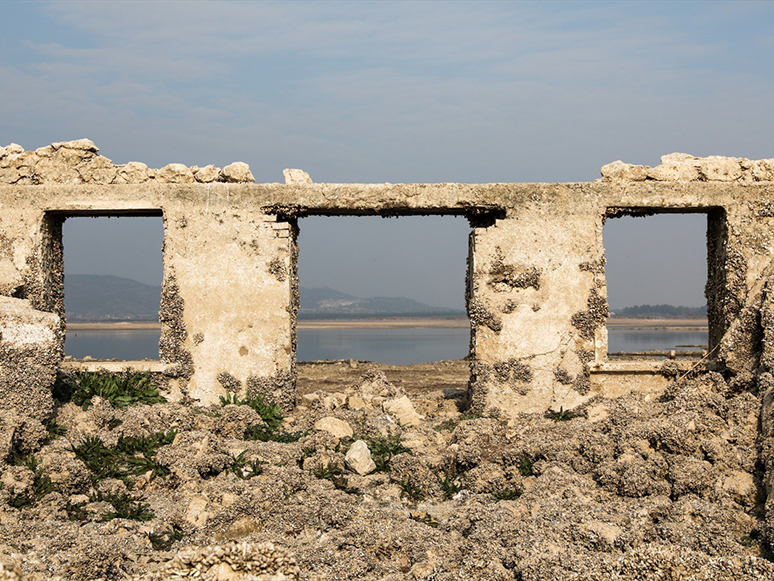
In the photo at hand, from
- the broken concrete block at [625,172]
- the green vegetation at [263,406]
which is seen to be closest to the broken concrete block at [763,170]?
the broken concrete block at [625,172]

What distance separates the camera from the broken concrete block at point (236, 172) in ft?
26.6

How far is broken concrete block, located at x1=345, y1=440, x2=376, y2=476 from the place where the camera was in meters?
6.39

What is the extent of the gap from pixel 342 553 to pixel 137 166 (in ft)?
17.5

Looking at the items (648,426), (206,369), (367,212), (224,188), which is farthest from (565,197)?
(206,369)

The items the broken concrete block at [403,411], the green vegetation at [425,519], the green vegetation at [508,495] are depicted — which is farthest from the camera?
the broken concrete block at [403,411]

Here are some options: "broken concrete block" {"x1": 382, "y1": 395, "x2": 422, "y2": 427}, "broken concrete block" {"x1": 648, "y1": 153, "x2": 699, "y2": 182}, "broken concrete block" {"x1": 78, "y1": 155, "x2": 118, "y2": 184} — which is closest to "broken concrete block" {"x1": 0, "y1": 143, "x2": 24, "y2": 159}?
"broken concrete block" {"x1": 78, "y1": 155, "x2": 118, "y2": 184}

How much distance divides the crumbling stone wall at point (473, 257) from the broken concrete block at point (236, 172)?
0.35ft

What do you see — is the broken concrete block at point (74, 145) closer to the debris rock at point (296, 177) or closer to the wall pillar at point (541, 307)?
the debris rock at point (296, 177)

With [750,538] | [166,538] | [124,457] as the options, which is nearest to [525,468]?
[750,538]

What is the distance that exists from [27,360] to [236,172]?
308 cm

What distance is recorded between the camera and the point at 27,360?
20.7 ft

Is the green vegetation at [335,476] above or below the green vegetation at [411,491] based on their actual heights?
above

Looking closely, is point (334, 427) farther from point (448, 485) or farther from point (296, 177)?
point (296, 177)

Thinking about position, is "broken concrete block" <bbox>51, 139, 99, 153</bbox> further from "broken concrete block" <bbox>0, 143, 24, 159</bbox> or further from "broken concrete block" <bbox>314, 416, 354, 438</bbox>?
"broken concrete block" <bbox>314, 416, 354, 438</bbox>
